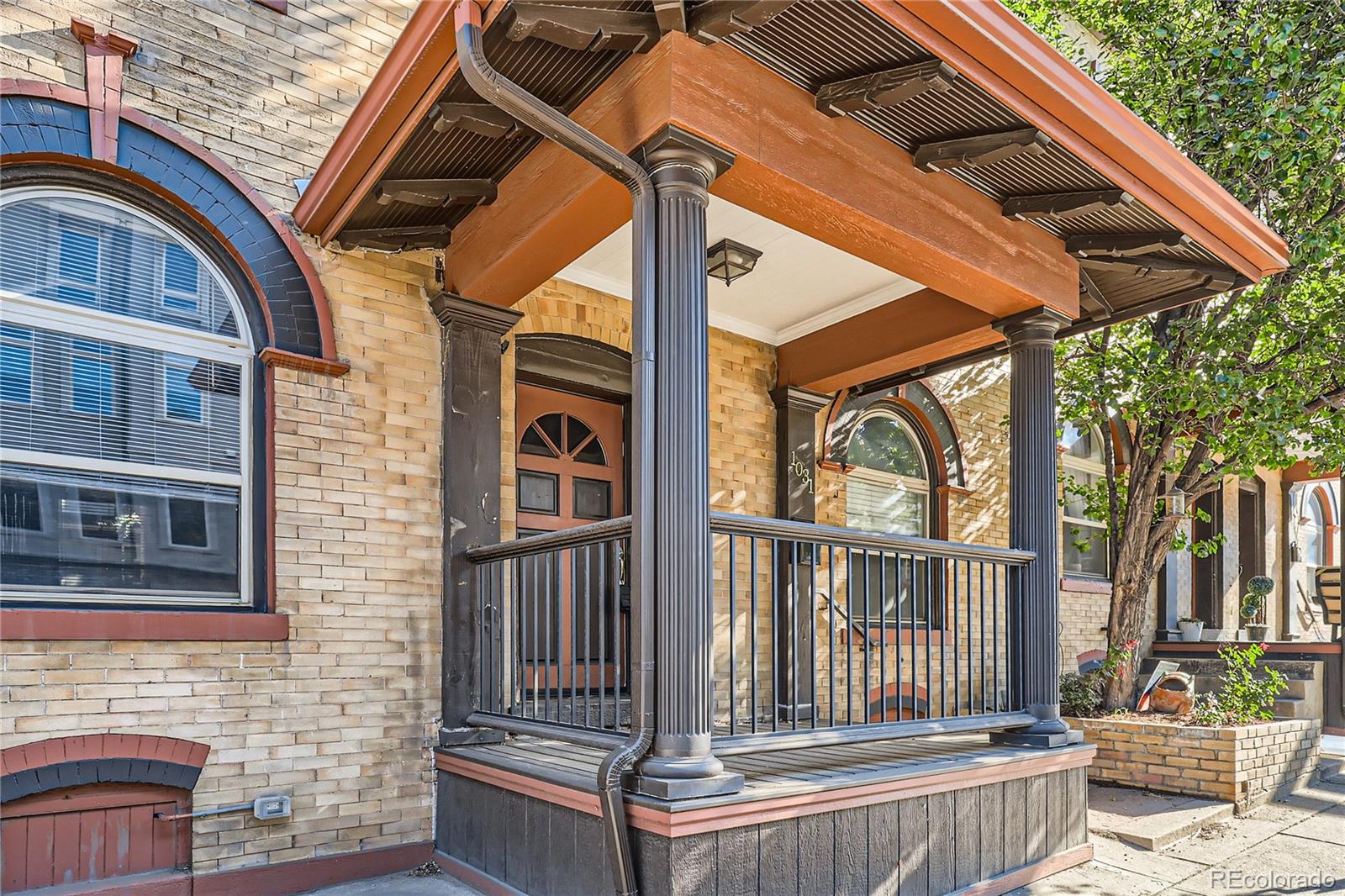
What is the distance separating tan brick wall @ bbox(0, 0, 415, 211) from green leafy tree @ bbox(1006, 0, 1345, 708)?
496cm

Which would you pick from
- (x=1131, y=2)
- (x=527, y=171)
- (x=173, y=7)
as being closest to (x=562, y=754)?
(x=527, y=171)

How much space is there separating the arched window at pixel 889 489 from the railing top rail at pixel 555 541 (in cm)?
341

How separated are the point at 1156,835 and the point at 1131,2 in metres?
5.54

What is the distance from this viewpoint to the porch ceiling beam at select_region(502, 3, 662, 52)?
3.05 meters

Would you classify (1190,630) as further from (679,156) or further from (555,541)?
(679,156)

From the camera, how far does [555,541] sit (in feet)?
13.3

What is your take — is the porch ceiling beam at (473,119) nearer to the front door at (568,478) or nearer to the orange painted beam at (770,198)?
the orange painted beam at (770,198)

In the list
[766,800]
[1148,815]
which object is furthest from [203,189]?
[1148,815]

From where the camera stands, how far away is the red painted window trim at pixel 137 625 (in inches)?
140

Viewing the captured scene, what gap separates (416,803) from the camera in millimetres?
4516

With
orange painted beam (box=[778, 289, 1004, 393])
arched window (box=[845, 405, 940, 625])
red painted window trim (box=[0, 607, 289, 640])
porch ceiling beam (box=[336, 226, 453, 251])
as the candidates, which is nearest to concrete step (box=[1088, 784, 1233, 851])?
arched window (box=[845, 405, 940, 625])

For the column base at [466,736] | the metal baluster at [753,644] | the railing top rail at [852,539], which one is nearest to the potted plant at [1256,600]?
the railing top rail at [852,539]

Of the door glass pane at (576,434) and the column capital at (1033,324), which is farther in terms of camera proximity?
the door glass pane at (576,434)

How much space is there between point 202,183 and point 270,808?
9.00ft
